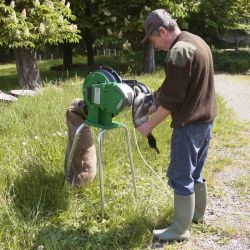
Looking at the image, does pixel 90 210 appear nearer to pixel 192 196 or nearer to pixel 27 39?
pixel 192 196

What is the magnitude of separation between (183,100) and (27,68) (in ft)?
30.0

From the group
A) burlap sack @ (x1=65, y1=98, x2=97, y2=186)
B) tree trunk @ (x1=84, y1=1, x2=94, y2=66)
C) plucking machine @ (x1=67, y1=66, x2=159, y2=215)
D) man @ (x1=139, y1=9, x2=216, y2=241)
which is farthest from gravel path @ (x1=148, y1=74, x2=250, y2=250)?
tree trunk @ (x1=84, y1=1, x2=94, y2=66)

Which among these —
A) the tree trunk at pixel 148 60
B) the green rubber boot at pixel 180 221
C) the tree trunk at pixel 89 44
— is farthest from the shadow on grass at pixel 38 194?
the tree trunk at pixel 89 44

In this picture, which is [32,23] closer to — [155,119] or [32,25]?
[32,25]

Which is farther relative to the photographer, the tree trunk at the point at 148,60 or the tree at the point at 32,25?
the tree trunk at the point at 148,60

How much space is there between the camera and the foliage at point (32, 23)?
10.3 meters

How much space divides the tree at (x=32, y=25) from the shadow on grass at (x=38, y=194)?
21.5 feet

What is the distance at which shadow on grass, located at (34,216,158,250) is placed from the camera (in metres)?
3.69

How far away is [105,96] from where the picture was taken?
3688 millimetres

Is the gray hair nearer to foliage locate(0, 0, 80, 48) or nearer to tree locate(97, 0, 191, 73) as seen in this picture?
foliage locate(0, 0, 80, 48)

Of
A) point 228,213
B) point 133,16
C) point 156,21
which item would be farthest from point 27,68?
point 156,21

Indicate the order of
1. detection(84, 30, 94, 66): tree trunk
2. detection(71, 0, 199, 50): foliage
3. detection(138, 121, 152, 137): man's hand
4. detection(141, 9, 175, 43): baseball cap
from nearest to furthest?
detection(141, 9, 175, 43): baseball cap, detection(138, 121, 152, 137): man's hand, detection(71, 0, 199, 50): foliage, detection(84, 30, 94, 66): tree trunk

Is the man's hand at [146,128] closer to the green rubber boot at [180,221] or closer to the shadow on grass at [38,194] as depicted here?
the green rubber boot at [180,221]

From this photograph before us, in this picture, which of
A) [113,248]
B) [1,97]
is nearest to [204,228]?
[113,248]
